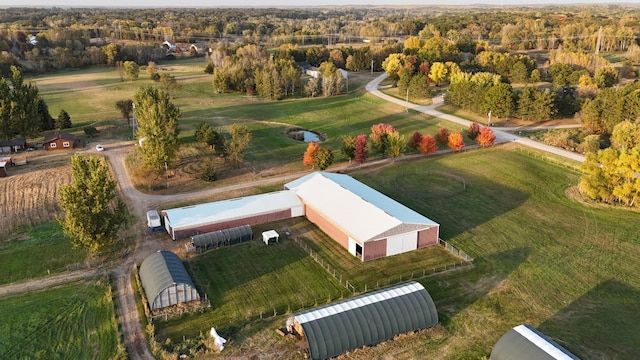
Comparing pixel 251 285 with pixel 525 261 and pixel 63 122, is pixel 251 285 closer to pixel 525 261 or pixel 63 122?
pixel 525 261

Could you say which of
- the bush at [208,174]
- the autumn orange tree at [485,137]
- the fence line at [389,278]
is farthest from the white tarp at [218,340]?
the autumn orange tree at [485,137]

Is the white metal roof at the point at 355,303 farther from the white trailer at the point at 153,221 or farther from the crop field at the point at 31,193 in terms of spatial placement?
the crop field at the point at 31,193

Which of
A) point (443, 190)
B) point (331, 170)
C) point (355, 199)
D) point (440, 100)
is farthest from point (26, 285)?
point (440, 100)

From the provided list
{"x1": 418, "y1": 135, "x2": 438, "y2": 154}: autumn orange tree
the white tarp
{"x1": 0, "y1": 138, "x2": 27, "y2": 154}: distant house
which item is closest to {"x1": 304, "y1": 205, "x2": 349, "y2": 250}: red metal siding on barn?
the white tarp

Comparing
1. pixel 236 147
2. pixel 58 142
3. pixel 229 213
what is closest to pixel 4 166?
pixel 58 142

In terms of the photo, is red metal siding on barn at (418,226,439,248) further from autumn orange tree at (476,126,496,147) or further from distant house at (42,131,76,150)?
distant house at (42,131,76,150)
